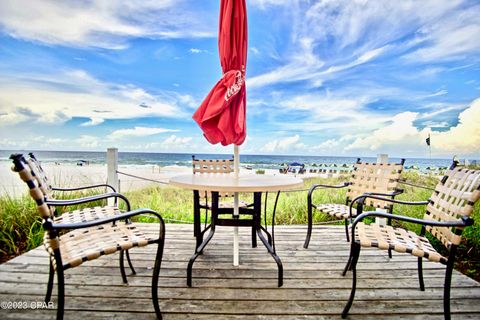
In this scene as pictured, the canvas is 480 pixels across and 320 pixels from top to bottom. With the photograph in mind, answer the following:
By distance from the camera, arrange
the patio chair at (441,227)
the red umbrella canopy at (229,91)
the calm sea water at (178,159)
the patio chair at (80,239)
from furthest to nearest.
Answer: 1. the calm sea water at (178,159)
2. the red umbrella canopy at (229,91)
3. the patio chair at (441,227)
4. the patio chair at (80,239)

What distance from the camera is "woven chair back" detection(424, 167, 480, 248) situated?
56.6 inches

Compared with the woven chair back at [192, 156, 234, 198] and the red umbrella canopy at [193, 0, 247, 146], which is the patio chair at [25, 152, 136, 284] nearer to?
the red umbrella canopy at [193, 0, 247, 146]

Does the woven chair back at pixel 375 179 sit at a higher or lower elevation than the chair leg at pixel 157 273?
higher

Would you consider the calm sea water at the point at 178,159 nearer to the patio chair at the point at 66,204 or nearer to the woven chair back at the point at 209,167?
the woven chair back at the point at 209,167

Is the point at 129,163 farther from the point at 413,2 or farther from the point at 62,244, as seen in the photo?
the point at 62,244

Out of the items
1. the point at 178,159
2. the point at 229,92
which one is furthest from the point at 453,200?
the point at 178,159

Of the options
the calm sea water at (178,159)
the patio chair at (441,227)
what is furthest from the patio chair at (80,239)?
the calm sea water at (178,159)

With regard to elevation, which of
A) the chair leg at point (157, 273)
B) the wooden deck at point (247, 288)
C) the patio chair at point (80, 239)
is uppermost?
the patio chair at point (80, 239)

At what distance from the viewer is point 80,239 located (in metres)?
1.56

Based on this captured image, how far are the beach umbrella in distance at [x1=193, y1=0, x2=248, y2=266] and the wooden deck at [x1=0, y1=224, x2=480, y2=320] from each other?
0.36 m

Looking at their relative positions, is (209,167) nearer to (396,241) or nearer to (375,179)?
(375,179)

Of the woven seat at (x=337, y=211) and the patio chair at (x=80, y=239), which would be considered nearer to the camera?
the patio chair at (x=80, y=239)

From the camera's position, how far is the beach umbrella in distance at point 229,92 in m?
2.10

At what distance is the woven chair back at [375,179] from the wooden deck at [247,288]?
22.3 inches
